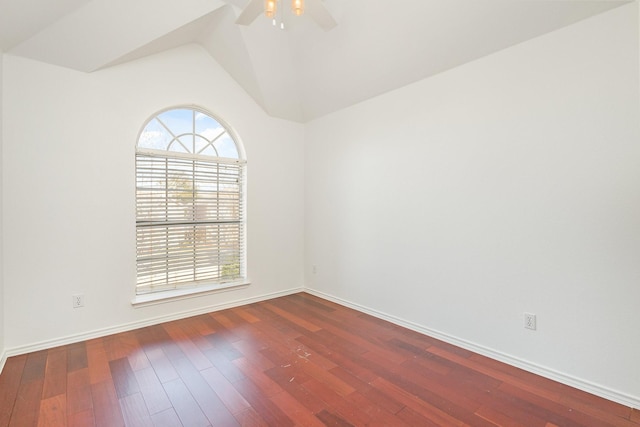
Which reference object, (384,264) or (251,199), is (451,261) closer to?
(384,264)

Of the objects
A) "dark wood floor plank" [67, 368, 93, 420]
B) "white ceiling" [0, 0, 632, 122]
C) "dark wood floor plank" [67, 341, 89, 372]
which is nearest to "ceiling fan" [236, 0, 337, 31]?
"white ceiling" [0, 0, 632, 122]

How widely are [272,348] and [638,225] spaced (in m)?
2.68

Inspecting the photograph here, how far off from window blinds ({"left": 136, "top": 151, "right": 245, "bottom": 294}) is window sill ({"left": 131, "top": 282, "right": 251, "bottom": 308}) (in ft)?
0.24

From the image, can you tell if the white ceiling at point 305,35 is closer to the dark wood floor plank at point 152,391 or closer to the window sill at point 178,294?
the window sill at point 178,294

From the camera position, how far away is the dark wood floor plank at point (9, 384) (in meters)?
1.74

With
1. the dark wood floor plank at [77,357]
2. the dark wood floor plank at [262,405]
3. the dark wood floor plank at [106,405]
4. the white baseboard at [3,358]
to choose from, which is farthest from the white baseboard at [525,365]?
the white baseboard at [3,358]

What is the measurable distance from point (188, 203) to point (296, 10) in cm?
232

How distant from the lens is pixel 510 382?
2.07m

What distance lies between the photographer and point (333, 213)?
3836 mm

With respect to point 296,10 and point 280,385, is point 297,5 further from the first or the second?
point 280,385

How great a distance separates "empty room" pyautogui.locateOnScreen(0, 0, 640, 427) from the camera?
1.87 metres

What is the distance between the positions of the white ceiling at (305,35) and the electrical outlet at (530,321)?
2.03 m

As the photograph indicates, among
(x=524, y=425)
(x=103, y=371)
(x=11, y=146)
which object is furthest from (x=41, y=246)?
(x=524, y=425)

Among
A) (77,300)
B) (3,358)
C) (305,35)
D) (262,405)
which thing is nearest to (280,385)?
(262,405)
